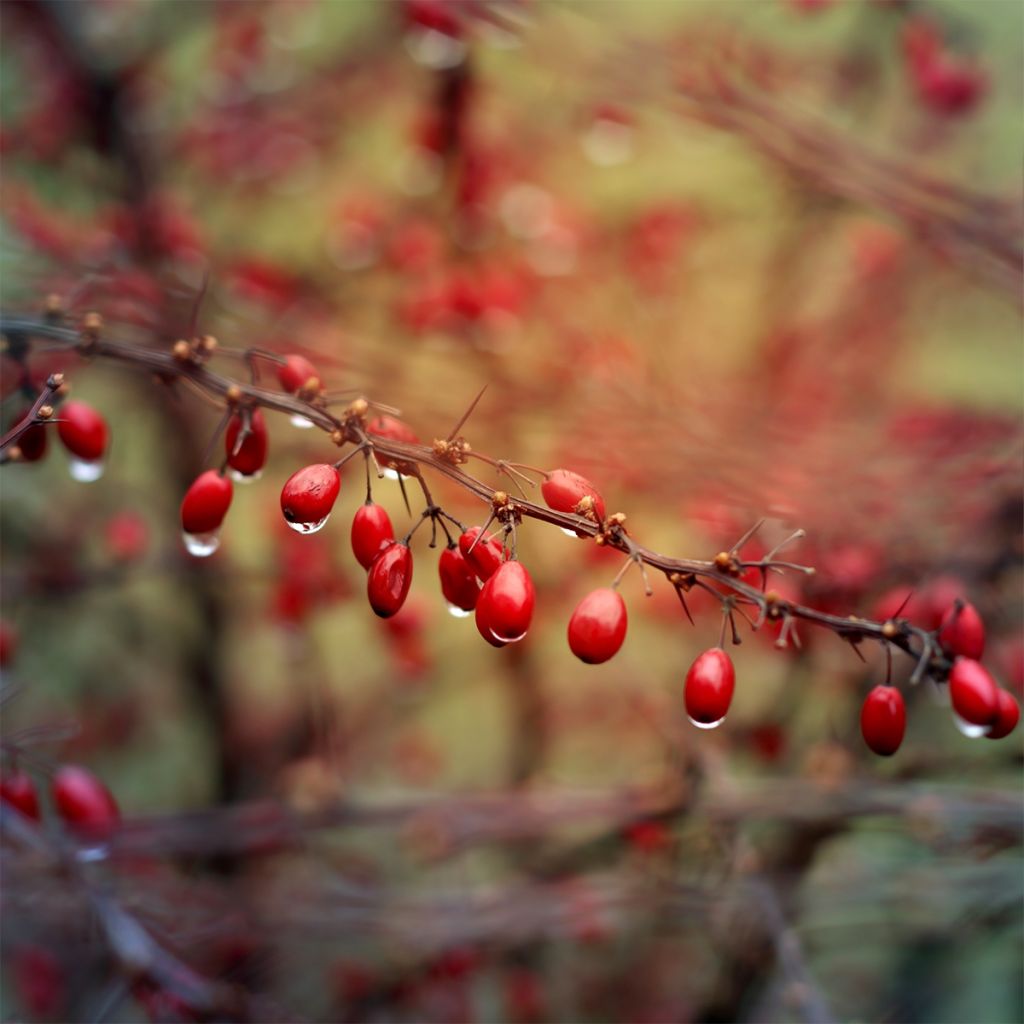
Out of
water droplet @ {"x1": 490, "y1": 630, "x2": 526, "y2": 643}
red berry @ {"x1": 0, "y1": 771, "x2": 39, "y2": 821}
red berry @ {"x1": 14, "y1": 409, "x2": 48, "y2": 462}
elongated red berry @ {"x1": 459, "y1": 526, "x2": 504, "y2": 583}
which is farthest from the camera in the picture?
red berry @ {"x1": 0, "y1": 771, "x2": 39, "y2": 821}

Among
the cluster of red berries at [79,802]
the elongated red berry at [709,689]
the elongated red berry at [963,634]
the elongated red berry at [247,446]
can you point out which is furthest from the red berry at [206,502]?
the elongated red berry at [963,634]

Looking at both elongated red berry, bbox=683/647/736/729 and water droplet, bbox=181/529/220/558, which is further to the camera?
water droplet, bbox=181/529/220/558

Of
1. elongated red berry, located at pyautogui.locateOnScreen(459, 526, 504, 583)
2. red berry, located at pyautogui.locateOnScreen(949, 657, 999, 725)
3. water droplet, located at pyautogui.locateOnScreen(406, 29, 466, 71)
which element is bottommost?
red berry, located at pyautogui.locateOnScreen(949, 657, 999, 725)

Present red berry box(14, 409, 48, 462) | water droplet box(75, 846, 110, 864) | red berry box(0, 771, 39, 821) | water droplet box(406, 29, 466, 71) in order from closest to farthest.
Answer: red berry box(14, 409, 48, 462)
red berry box(0, 771, 39, 821)
water droplet box(75, 846, 110, 864)
water droplet box(406, 29, 466, 71)

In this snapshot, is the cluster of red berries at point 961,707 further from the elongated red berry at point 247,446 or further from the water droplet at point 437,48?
the water droplet at point 437,48

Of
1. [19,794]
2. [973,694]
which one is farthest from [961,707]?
[19,794]

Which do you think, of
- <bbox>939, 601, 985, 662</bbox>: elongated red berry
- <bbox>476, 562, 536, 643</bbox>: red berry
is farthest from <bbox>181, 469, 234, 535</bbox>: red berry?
<bbox>939, 601, 985, 662</bbox>: elongated red berry

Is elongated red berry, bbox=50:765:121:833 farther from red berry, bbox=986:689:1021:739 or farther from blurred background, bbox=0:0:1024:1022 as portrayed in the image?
red berry, bbox=986:689:1021:739
